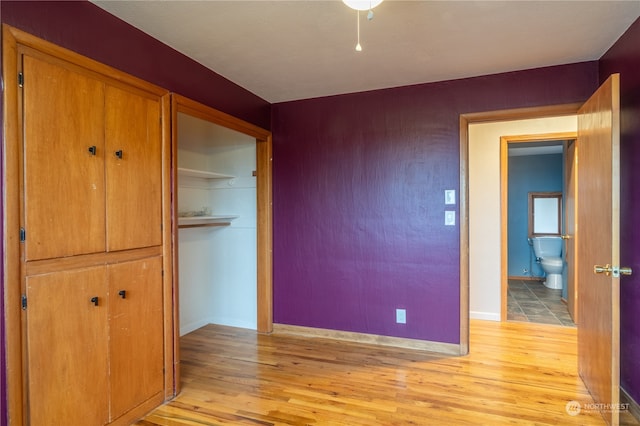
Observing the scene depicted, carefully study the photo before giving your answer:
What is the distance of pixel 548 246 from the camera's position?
5953 millimetres

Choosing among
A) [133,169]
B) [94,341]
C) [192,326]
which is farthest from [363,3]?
[192,326]

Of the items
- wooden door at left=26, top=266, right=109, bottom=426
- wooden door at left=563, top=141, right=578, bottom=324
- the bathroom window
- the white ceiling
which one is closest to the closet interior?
the white ceiling

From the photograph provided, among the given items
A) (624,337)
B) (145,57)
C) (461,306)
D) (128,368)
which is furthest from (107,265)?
(624,337)

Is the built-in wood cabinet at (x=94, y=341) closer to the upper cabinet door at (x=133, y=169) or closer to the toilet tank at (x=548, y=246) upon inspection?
the upper cabinet door at (x=133, y=169)

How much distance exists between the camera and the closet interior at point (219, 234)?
3.66 m

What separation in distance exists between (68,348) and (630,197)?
3.28 metres

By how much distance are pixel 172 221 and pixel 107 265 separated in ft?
1.62

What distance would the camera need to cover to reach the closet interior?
12.0ft

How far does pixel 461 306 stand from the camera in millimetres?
2994

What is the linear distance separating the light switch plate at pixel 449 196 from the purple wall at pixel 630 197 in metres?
1.09

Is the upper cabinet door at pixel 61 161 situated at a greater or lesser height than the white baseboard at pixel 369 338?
greater

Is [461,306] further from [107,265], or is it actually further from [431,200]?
[107,265]

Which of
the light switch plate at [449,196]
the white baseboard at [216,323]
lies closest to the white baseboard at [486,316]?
the light switch plate at [449,196]

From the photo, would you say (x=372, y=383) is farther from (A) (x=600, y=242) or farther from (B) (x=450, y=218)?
(A) (x=600, y=242)
